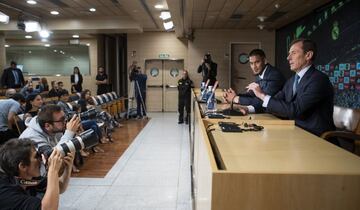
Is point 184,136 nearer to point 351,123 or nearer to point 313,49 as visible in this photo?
point 351,123

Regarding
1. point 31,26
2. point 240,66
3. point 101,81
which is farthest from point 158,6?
point 240,66

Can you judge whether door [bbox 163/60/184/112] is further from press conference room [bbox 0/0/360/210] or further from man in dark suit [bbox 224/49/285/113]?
man in dark suit [bbox 224/49/285/113]

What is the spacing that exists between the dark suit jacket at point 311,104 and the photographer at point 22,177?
1.40 metres

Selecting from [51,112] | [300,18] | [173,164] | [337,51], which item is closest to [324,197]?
[51,112]

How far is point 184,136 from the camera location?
22.6ft

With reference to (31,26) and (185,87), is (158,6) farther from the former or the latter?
(31,26)

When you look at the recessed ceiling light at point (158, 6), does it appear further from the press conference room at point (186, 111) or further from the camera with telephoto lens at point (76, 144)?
the camera with telephoto lens at point (76, 144)

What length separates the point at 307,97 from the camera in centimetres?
216

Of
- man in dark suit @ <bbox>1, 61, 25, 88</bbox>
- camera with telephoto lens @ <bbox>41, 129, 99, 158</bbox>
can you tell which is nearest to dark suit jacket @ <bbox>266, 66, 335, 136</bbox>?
camera with telephoto lens @ <bbox>41, 129, 99, 158</bbox>

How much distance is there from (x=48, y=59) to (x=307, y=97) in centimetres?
1230

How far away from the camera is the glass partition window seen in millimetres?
12734

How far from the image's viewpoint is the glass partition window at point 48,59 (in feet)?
41.8

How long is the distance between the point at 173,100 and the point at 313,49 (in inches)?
364

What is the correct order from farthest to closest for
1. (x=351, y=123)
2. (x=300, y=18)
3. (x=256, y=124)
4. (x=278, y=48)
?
(x=278, y=48), (x=300, y=18), (x=351, y=123), (x=256, y=124)
